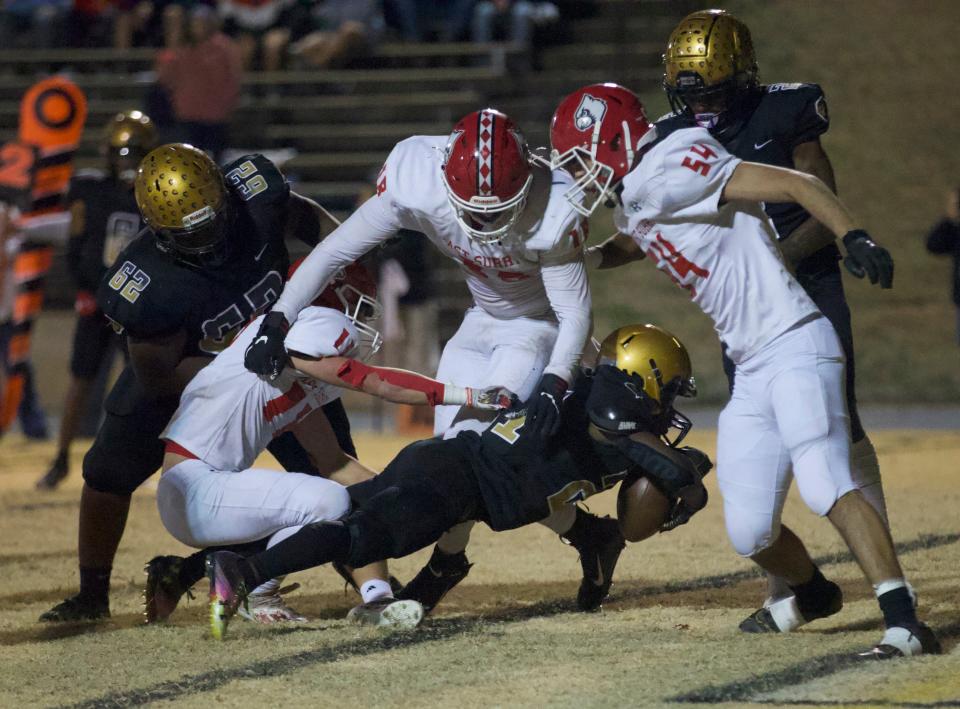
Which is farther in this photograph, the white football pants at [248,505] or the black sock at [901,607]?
the white football pants at [248,505]

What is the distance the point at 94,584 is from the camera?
500 centimetres

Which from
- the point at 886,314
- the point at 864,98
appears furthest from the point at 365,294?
the point at 864,98

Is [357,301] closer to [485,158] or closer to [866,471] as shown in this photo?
[485,158]

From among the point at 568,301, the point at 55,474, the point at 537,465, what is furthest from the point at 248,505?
the point at 55,474

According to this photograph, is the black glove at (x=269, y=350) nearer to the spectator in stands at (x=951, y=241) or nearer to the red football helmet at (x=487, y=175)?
the red football helmet at (x=487, y=175)

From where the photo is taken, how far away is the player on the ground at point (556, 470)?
4289 mm

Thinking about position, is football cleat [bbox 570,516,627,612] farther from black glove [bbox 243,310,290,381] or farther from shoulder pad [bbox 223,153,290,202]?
shoulder pad [bbox 223,153,290,202]

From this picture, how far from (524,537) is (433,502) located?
7.41 ft

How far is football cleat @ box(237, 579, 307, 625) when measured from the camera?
189 inches

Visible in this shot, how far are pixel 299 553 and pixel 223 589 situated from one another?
232 mm

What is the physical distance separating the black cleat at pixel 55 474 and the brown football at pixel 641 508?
15.1 ft

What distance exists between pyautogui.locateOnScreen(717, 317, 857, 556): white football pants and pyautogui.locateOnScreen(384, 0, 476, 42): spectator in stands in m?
10.7

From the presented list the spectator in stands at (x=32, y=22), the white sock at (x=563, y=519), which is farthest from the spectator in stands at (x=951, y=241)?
the spectator in stands at (x=32, y=22)

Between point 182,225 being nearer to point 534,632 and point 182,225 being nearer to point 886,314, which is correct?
point 534,632
